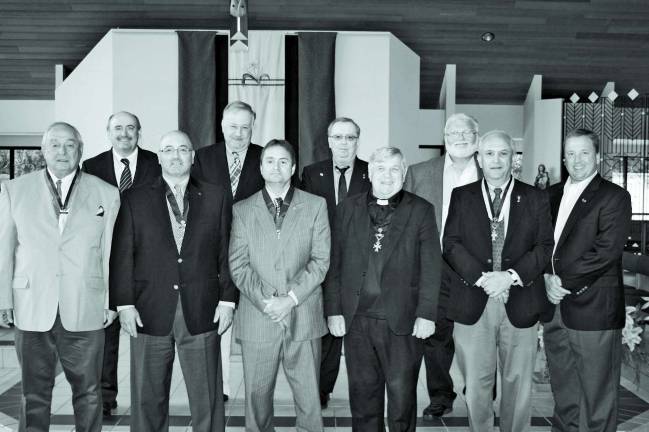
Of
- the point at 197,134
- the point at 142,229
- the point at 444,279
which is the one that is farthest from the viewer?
the point at 197,134

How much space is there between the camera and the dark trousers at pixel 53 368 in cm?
304

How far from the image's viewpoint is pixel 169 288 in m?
3.00

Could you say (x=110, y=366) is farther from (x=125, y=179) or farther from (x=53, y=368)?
(x=125, y=179)

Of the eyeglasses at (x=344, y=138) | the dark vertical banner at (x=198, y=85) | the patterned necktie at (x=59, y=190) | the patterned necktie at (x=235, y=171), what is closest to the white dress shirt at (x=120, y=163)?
the patterned necktie at (x=235, y=171)

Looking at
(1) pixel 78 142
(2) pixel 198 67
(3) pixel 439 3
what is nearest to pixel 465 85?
(3) pixel 439 3

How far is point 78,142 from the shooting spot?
316 centimetres

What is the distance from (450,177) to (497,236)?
69 centimetres

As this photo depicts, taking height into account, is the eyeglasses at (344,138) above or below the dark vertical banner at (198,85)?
below

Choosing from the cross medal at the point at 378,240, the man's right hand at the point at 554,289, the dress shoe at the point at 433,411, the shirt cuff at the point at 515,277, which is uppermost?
the cross medal at the point at 378,240

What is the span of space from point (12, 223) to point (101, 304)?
1.88 feet

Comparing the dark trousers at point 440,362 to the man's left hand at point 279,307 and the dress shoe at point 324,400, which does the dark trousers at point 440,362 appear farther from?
the man's left hand at point 279,307

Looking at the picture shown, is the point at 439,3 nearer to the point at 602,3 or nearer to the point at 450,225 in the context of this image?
the point at 602,3

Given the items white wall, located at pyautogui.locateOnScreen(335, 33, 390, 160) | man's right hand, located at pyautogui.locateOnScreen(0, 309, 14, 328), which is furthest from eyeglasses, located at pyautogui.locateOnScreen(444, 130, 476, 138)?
white wall, located at pyautogui.locateOnScreen(335, 33, 390, 160)

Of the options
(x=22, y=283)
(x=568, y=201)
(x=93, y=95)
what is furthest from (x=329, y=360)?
(x=93, y=95)
